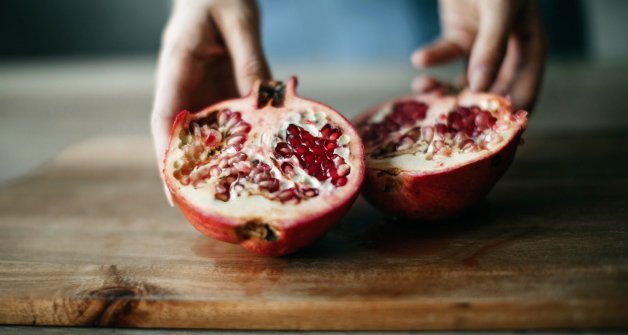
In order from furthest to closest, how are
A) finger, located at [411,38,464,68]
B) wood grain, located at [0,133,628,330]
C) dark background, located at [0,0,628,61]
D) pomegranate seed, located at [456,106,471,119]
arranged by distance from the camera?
dark background, located at [0,0,628,61] < finger, located at [411,38,464,68] < pomegranate seed, located at [456,106,471,119] < wood grain, located at [0,133,628,330]

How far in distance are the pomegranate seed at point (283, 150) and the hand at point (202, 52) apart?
37 centimetres

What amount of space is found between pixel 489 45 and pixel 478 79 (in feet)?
0.36

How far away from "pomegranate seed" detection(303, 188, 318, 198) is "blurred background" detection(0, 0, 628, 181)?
57.4 inches

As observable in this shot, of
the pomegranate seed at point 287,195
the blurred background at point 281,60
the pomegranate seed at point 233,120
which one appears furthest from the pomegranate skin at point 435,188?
the blurred background at point 281,60

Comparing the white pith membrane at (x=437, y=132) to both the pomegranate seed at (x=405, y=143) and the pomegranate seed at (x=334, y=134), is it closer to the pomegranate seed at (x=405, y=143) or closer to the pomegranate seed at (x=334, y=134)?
the pomegranate seed at (x=405, y=143)

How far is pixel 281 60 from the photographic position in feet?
10.9

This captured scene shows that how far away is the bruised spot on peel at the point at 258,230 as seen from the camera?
121 cm

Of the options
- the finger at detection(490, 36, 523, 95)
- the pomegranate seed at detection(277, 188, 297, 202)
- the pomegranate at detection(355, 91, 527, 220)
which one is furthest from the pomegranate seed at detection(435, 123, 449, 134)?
the finger at detection(490, 36, 523, 95)

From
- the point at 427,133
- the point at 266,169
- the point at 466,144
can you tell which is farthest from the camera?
the point at 427,133

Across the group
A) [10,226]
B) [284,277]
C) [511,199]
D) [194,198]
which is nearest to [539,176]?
[511,199]

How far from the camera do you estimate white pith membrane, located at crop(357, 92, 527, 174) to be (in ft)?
4.60

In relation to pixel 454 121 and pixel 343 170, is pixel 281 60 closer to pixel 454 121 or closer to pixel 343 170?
pixel 454 121

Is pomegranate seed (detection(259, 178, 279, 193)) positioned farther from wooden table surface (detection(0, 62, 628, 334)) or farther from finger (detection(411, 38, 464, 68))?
finger (detection(411, 38, 464, 68))

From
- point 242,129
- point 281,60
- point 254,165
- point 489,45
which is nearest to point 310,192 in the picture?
point 254,165
